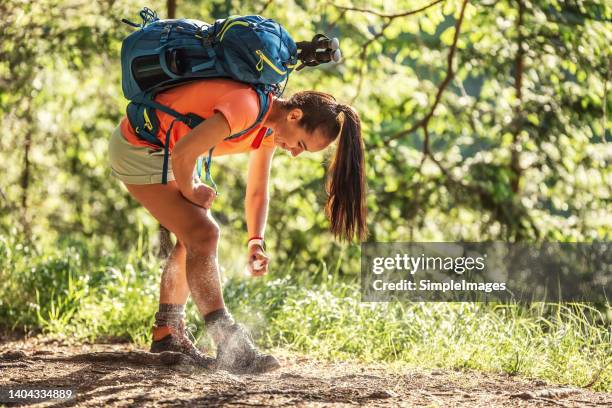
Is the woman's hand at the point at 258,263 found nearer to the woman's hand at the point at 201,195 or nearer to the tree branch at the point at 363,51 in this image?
the woman's hand at the point at 201,195

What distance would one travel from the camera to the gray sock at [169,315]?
150 inches

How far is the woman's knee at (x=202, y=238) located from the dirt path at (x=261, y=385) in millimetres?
480

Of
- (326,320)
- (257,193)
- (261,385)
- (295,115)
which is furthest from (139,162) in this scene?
(326,320)

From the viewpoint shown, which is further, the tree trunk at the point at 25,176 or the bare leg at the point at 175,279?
the tree trunk at the point at 25,176

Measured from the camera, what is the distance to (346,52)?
24.0ft

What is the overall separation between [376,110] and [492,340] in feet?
11.8

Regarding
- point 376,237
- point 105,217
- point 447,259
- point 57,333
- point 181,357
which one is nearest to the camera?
point 181,357

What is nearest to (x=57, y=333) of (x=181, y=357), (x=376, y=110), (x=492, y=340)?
(x=181, y=357)

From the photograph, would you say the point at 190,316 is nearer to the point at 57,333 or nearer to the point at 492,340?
the point at 57,333

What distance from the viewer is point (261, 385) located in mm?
3074

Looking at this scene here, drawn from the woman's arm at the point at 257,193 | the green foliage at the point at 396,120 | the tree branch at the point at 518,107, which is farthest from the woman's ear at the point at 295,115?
the tree branch at the point at 518,107

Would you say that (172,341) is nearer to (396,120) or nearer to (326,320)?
(326,320)

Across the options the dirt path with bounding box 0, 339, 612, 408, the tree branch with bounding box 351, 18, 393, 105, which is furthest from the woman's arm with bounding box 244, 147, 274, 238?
the tree branch with bounding box 351, 18, 393, 105

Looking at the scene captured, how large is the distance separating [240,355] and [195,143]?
0.91 m
